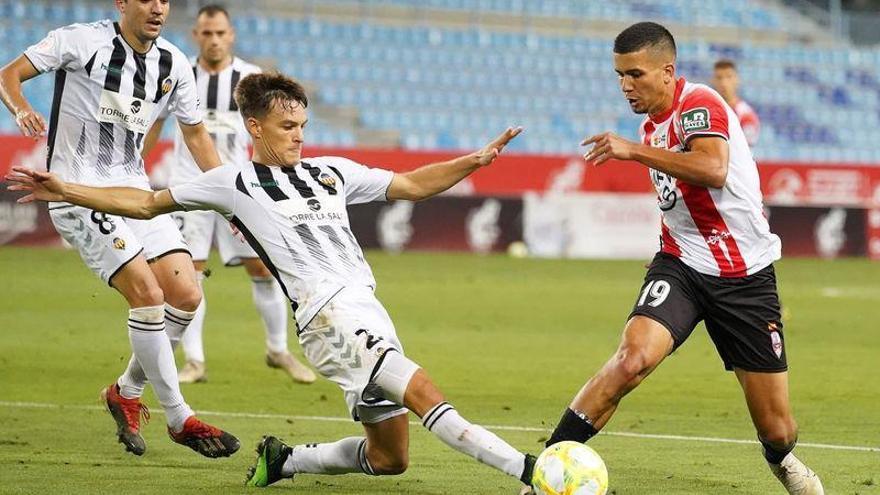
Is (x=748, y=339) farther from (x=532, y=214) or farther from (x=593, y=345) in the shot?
(x=532, y=214)

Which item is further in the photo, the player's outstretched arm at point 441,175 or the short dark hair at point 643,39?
the player's outstretched arm at point 441,175

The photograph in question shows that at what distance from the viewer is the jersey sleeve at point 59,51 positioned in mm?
7379

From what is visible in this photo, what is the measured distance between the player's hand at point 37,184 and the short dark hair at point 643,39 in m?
2.47

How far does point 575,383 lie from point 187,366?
2755 millimetres

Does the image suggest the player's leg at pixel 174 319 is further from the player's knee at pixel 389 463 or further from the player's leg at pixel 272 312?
the player's leg at pixel 272 312

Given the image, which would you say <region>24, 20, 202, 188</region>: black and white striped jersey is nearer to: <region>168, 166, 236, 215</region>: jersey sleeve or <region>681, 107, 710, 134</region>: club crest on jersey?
<region>168, 166, 236, 215</region>: jersey sleeve

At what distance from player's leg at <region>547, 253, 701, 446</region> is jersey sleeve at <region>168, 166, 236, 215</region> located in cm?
171

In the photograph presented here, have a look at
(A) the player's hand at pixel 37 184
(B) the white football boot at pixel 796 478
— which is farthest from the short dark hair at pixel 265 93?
(B) the white football boot at pixel 796 478

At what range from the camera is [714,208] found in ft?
20.7

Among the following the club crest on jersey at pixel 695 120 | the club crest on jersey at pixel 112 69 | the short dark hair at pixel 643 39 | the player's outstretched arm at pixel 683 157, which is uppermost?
the short dark hair at pixel 643 39

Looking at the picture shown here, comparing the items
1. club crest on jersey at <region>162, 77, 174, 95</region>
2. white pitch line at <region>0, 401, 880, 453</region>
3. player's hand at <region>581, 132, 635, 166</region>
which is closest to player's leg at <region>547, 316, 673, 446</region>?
player's hand at <region>581, 132, 635, 166</region>

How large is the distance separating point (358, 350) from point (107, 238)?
2.09m

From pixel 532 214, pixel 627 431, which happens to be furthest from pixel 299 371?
pixel 532 214

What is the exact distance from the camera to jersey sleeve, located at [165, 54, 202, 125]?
787cm
